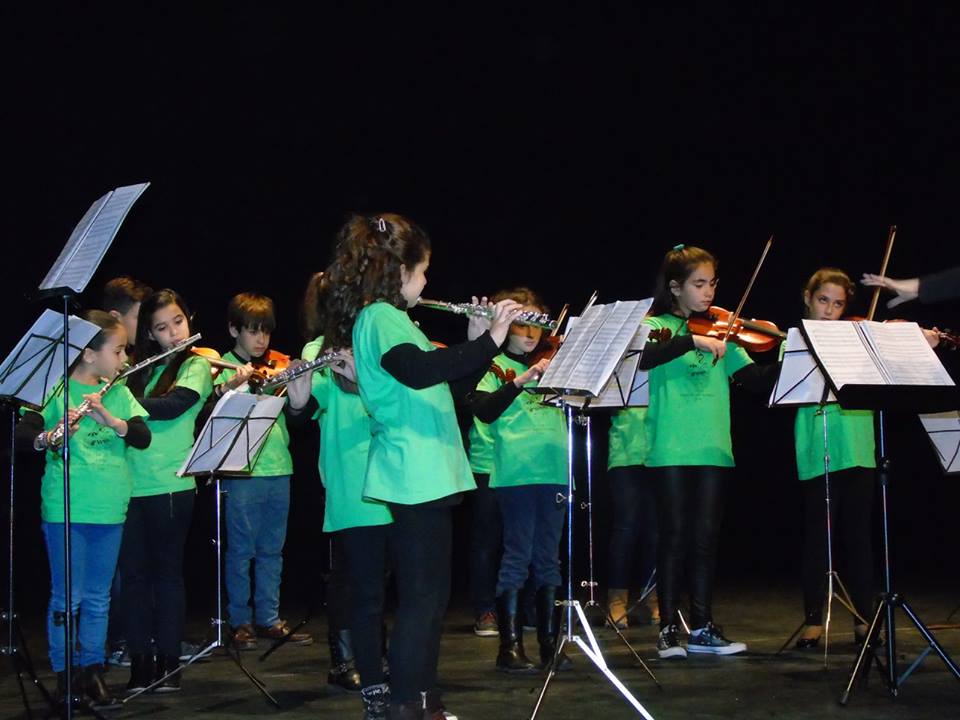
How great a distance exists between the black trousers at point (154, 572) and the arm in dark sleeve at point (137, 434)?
33cm

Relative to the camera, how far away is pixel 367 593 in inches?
131

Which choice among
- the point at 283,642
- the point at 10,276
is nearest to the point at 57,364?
the point at 283,642

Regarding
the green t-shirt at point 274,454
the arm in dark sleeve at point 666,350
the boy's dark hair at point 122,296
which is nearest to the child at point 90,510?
the boy's dark hair at point 122,296

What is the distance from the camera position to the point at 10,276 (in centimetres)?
655

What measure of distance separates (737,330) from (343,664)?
2058 millimetres

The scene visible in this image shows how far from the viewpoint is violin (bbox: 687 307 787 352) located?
4.71 metres

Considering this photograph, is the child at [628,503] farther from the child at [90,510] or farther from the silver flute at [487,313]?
the child at [90,510]

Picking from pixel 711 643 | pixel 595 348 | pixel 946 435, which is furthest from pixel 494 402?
pixel 946 435

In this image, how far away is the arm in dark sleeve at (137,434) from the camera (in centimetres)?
382

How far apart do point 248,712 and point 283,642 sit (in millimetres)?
966

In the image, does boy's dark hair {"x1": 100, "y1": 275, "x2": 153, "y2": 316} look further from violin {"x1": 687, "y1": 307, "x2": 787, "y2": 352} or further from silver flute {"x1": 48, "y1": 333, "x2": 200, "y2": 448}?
violin {"x1": 687, "y1": 307, "x2": 787, "y2": 352}

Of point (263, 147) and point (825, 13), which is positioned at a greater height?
point (825, 13)

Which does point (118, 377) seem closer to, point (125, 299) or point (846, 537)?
point (125, 299)

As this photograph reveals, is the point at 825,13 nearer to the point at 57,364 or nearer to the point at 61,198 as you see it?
the point at 61,198
